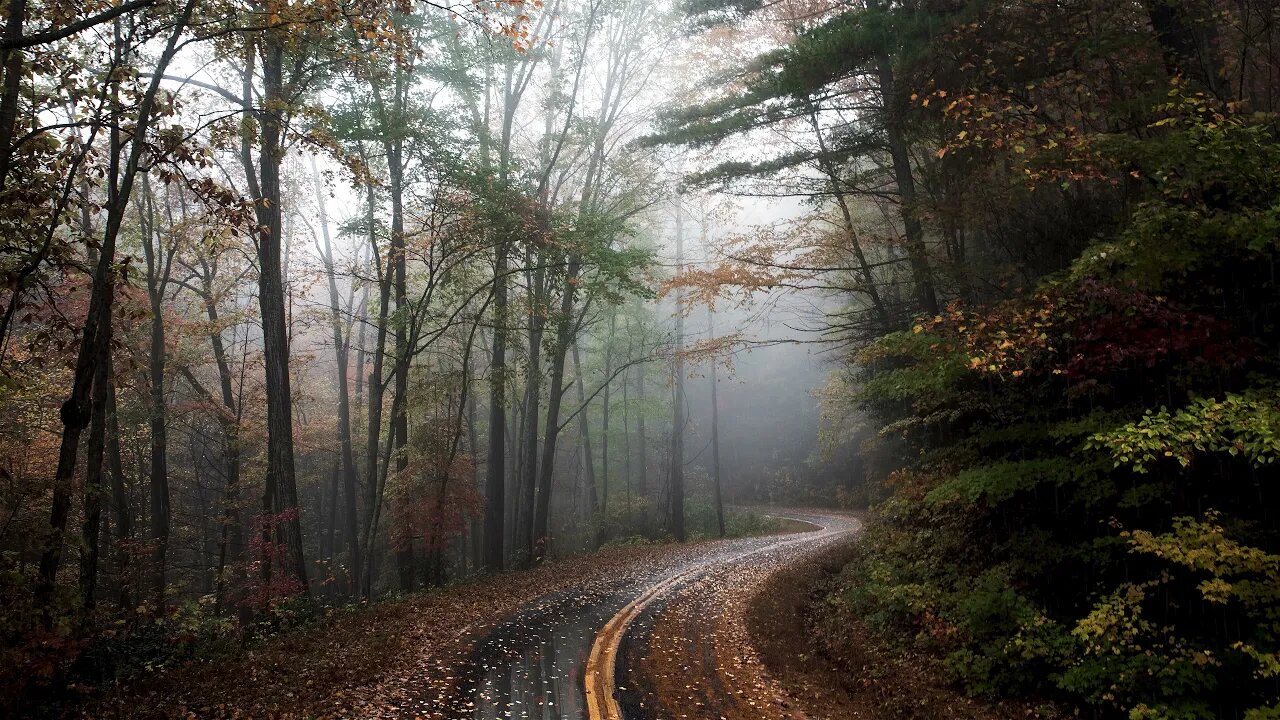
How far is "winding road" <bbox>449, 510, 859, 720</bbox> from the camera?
676 centimetres

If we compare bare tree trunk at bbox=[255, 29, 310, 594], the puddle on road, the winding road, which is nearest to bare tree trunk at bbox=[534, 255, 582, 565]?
the winding road

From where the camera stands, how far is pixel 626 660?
8.23 meters

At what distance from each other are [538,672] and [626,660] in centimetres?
117

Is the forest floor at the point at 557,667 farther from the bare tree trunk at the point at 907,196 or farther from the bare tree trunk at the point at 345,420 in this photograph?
the bare tree trunk at the point at 345,420

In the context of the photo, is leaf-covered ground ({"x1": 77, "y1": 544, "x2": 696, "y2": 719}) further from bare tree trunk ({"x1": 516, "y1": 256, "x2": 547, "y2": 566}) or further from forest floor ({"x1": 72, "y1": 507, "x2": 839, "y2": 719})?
bare tree trunk ({"x1": 516, "y1": 256, "x2": 547, "y2": 566})

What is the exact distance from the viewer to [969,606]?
7.64 meters

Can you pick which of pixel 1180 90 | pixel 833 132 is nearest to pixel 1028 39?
pixel 1180 90

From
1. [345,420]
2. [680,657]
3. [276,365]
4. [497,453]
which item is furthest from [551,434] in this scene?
[680,657]

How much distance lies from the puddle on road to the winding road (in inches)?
0.5

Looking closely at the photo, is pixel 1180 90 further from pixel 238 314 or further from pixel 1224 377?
pixel 238 314

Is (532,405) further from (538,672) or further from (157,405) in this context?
(538,672)

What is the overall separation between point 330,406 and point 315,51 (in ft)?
81.3

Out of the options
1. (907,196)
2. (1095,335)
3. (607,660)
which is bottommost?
(607,660)

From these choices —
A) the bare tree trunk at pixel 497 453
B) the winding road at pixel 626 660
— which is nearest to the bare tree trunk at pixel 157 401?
the bare tree trunk at pixel 497 453
